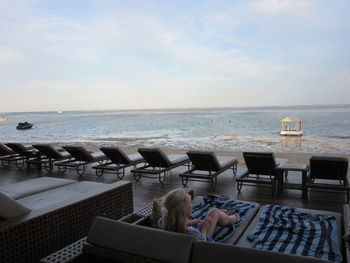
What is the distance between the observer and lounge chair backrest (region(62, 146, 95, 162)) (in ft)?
22.4

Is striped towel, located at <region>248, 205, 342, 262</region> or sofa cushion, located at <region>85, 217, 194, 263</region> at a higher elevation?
sofa cushion, located at <region>85, 217, 194, 263</region>

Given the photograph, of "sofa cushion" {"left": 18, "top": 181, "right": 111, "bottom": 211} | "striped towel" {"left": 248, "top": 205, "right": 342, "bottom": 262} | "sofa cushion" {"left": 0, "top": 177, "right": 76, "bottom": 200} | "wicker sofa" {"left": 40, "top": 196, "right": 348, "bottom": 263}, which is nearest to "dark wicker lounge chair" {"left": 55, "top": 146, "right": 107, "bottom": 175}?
"sofa cushion" {"left": 0, "top": 177, "right": 76, "bottom": 200}

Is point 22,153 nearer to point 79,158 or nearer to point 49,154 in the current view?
point 49,154

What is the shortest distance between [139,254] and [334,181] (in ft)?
15.1

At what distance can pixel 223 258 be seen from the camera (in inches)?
55.1

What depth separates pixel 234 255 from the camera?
139 cm

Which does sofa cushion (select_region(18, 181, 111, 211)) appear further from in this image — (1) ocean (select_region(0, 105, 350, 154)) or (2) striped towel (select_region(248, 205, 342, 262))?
(1) ocean (select_region(0, 105, 350, 154))

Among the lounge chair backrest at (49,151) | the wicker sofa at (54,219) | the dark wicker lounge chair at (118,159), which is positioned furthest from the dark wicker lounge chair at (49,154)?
the wicker sofa at (54,219)

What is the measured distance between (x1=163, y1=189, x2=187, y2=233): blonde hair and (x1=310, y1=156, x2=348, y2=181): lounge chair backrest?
10.6ft

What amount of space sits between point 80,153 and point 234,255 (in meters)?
6.08

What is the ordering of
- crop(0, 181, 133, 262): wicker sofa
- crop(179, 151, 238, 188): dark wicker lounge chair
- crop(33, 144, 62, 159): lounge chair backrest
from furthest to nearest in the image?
crop(33, 144, 62, 159): lounge chair backrest, crop(179, 151, 238, 188): dark wicker lounge chair, crop(0, 181, 133, 262): wicker sofa

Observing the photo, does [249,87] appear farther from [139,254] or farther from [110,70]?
[139,254]

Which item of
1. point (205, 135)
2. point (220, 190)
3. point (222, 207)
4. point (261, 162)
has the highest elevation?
point (261, 162)

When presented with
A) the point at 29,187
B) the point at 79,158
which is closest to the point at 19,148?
the point at 79,158
